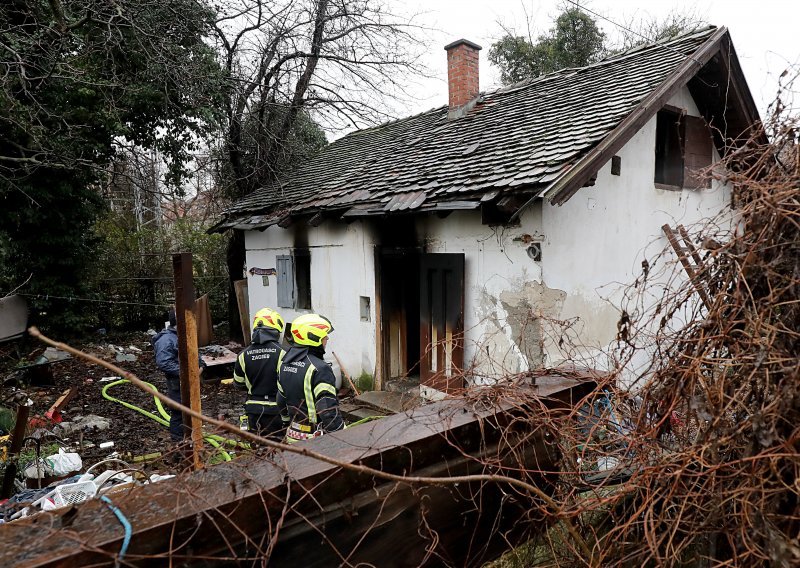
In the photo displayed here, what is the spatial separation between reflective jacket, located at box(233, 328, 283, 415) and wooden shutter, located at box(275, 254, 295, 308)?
5414mm

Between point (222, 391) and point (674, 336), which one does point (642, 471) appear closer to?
point (674, 336)

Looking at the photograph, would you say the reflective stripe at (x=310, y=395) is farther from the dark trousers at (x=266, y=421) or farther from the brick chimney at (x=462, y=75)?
the brick chimney at (x=462, y=75)

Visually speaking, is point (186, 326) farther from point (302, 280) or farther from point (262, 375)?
point (302, 280)

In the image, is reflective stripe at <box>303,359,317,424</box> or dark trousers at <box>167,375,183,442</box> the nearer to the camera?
reflective stripe at <box>303,359,317,424</box>

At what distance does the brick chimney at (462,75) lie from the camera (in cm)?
984

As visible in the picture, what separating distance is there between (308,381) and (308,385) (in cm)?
3

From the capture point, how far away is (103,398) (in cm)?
812

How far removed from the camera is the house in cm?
581

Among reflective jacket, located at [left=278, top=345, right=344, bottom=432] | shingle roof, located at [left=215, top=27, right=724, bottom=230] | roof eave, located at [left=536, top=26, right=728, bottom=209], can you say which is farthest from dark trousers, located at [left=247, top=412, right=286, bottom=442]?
roof eave, located at [left=536, top=26, right=728, bottom=209]

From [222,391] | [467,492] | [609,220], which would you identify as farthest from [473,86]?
[467,492]

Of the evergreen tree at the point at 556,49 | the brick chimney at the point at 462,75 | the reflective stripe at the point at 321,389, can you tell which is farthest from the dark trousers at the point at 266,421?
the evergreen tree at the point at 556,49

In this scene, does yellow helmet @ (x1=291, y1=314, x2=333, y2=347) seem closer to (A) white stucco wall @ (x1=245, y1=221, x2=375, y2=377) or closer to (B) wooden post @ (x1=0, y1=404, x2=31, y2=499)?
(B) wooden post @ (x1=0, y1=404, x2=31, y2=499)

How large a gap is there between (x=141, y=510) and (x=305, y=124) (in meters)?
14.6

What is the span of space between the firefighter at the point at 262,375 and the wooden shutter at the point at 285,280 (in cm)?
539
